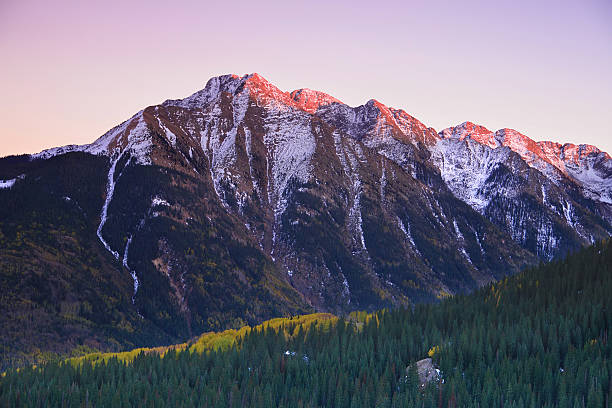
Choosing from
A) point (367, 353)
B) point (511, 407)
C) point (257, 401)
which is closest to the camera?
point (511, 407)

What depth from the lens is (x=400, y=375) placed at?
552 ft

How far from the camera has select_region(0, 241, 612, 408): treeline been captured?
144m

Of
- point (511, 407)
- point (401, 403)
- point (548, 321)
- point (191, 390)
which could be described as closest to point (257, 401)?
point (191, 390)

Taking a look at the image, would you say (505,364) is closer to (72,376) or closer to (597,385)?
(597,385)

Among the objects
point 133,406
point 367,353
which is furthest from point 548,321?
point 133,406

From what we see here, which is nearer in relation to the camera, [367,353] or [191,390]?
[191,390]

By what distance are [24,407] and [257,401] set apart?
55.1 metres

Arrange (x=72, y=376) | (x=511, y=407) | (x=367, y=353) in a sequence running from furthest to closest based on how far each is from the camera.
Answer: (x=72, y=376), (x=367, y=353), (x=511, y=407)

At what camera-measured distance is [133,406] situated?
520 ft

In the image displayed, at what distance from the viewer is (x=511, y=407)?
5207 inches

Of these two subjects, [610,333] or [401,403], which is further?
[610,333]

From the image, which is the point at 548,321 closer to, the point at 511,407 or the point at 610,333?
the point at 610,333

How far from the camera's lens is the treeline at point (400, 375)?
14400 centimetres

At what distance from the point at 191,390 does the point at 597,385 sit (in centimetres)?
9115
